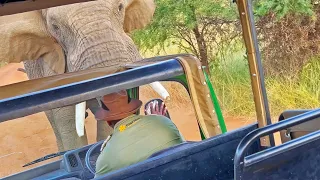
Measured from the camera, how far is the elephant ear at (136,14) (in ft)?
22.5

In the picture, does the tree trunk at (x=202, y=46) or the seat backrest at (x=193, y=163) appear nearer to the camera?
the seat backrest at (x=193, y=163)

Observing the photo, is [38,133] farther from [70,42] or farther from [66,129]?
[70,42]

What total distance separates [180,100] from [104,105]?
6221mm

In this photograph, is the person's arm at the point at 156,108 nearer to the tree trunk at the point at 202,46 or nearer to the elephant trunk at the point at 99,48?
the elephant trunk at the point at 99,48

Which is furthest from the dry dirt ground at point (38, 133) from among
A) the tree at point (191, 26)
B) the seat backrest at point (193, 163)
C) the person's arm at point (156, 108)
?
the seat backrest at point (193, 163)

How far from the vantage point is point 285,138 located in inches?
110

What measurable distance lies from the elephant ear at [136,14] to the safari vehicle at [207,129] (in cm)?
355

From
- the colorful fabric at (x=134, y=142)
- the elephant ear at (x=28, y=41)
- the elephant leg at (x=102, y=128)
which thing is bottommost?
the elephant leg at (x=102, y=128)

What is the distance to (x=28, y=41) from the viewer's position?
620 cm

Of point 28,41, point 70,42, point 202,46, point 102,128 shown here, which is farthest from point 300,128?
point 202,46

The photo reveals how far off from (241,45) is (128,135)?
6205 mm

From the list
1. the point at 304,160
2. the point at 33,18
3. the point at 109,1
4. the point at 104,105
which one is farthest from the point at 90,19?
the point at 304,160

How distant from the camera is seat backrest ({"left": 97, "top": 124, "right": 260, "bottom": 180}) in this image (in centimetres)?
225

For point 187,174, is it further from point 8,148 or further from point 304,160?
point 8,148
